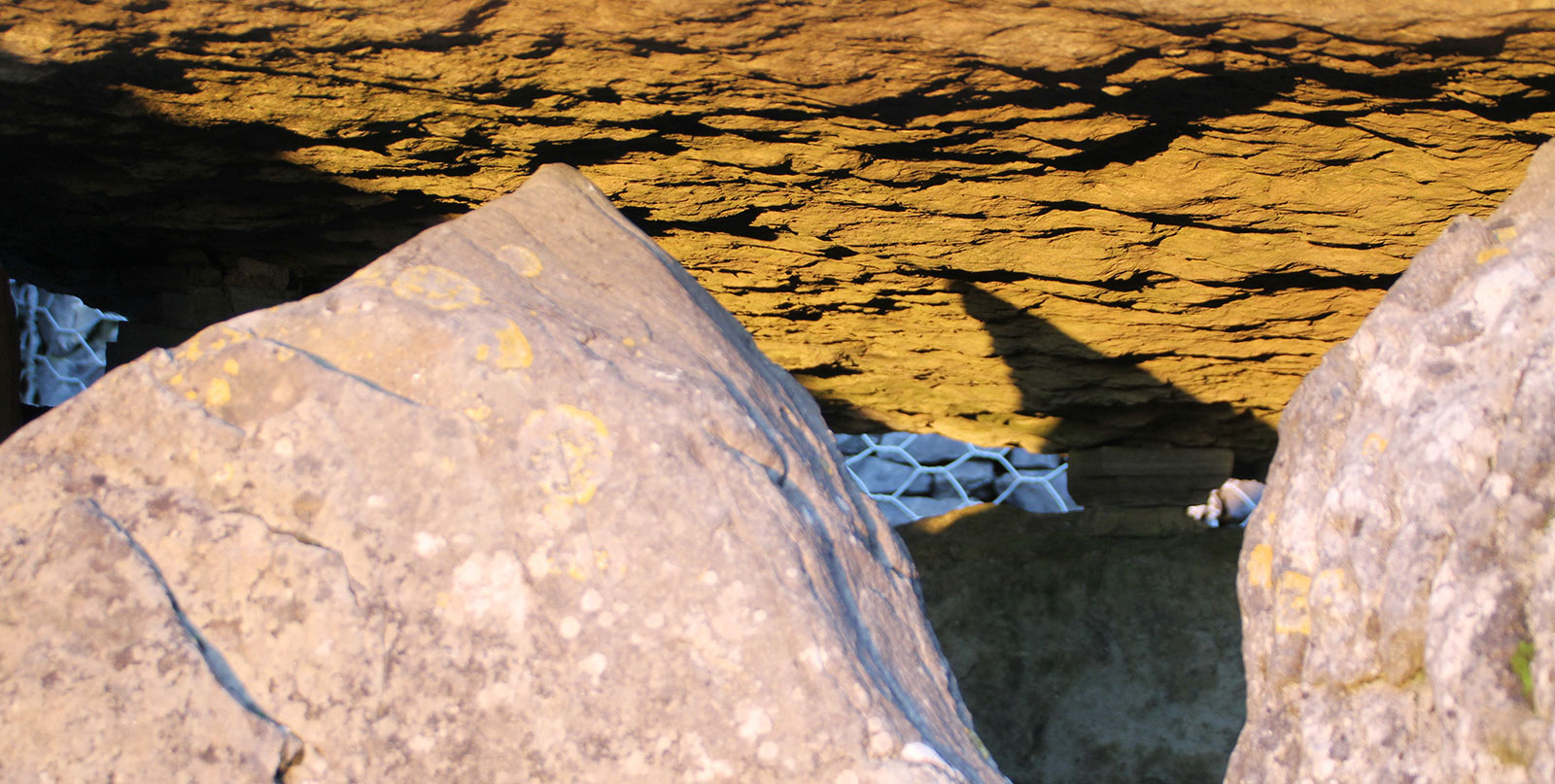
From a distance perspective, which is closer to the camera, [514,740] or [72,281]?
[514,740]

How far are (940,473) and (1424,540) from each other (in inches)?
161

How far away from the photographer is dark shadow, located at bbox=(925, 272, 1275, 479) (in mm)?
2309

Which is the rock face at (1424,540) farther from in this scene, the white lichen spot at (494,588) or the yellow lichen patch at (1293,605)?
the white lichen spot at (494,588)

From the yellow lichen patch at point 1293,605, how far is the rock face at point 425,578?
0.35m

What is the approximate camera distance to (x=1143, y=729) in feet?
10.6

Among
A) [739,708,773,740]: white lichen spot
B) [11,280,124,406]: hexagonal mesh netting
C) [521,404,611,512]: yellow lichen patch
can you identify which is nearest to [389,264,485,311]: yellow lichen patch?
[521,404,611,512]: yellow lichen patch

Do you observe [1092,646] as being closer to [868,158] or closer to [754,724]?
[868,158]

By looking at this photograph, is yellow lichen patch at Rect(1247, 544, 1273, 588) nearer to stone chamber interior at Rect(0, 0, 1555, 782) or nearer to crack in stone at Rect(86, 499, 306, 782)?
stone chamber interior at Rect(0, 0, 1555, 782)

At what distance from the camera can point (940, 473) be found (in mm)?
5082

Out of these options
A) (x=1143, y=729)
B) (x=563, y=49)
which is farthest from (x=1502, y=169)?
(x=1143, y=729)

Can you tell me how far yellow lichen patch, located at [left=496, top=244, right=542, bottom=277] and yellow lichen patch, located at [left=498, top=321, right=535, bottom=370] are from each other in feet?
0.41

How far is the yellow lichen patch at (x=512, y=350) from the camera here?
3.54ft

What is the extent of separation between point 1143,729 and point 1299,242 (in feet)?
6.23

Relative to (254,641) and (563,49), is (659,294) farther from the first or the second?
(254,641)
